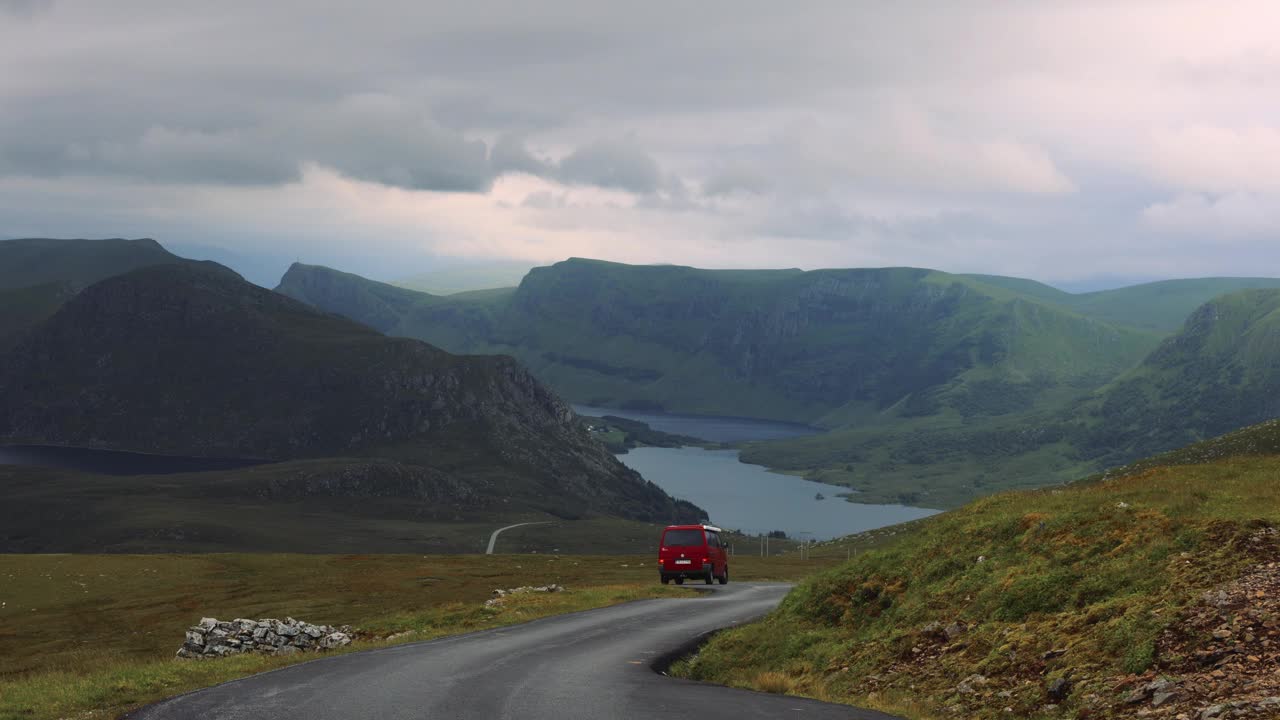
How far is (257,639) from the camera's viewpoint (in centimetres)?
3719

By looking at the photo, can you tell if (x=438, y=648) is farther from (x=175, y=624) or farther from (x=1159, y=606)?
(x=175, y=624)

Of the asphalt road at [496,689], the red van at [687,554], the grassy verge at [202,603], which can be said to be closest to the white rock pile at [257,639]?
the grassy verge at [202,603]

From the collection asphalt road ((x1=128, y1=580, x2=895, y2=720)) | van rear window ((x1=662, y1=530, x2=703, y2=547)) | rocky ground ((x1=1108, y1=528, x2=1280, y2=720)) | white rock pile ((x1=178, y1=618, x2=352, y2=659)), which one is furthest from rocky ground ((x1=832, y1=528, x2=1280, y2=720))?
van rear window ((x1=662, y1=530, x2=703, y2=547))

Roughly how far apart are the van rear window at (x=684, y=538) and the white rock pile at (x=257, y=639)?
78.1 feet

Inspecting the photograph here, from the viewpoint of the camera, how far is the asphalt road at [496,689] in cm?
2038

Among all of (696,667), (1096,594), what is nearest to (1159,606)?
(1096,594)

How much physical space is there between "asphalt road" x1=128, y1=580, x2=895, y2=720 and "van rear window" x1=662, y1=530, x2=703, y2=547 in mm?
24264

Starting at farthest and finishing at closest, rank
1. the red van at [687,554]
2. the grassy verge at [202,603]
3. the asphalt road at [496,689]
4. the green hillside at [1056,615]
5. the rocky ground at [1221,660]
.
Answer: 1. the red van at [687,554]
2. the grassy verge at [202,603]
3. the asphalt road at [496,689]
4. the green hillside at [1056,615]
5. the rocky ground at [1221,660]

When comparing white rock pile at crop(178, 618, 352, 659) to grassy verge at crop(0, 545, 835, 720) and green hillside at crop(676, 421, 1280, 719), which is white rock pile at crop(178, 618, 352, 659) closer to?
grassy verge at crop(0, 545, 835, 720)

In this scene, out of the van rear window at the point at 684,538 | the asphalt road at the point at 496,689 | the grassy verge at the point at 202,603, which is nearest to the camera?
the asphalt road at the point at 496,689

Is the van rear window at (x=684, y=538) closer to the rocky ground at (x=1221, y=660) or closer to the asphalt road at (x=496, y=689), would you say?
Result: the asphalt road at (x=496, y=689)

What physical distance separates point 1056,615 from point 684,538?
122 ft

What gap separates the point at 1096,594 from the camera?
22875 mm

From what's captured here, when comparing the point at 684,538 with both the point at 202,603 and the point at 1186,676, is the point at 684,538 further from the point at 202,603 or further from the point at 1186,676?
the point at 1186,676
